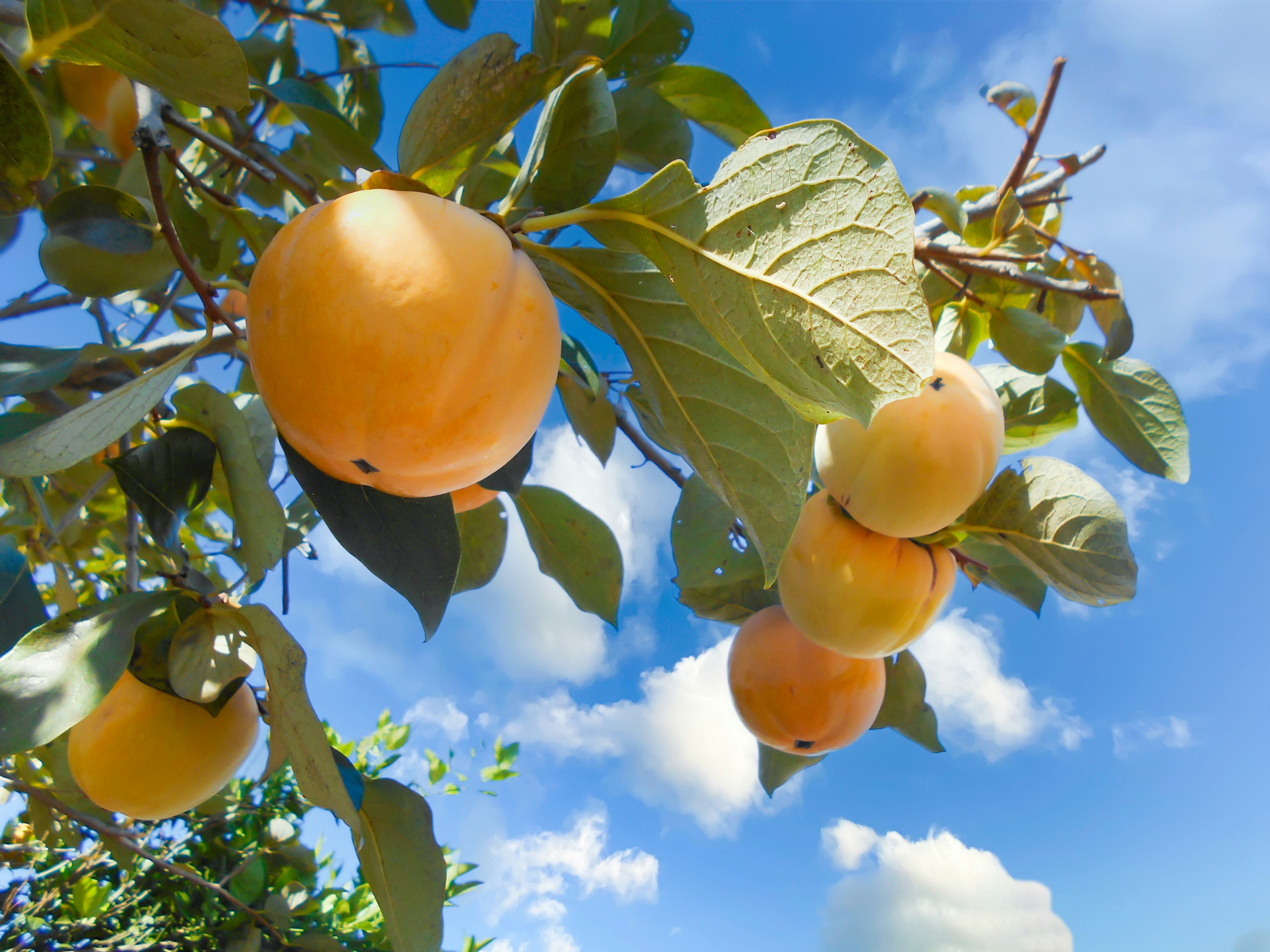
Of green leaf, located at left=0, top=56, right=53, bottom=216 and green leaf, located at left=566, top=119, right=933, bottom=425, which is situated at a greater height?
green leaf, located at left=0, top=56, right=53, bottom=216

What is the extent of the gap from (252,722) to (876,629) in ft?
3.74

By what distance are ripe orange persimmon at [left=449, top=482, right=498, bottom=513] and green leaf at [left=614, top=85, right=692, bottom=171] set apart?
0.61m

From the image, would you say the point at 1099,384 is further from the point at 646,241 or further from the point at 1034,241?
the point at 646,241

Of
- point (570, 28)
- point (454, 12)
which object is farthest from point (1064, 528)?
point (454, 12)

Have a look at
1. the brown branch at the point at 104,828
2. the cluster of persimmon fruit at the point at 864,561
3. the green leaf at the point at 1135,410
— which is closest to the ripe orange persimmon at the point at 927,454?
the cluster of persimmon fruit at the point at 864,561

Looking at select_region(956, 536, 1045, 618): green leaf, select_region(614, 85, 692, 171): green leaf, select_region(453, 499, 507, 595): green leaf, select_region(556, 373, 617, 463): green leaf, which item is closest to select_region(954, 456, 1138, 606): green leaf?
select_region(956, 536, 1045, 618): green leaf

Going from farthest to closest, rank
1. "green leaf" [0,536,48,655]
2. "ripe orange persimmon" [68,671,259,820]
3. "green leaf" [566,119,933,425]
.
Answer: "ripe orange persimmon" [68,671,259,820], "green leaf" [0,536,48,655], "green leaf" [566,119,933,425]

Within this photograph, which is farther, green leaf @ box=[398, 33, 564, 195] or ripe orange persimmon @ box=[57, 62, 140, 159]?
ripe orange persimmon @ box=[57, 62, 140, 159]

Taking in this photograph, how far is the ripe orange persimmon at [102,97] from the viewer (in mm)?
1956

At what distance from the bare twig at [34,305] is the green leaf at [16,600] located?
77 cm

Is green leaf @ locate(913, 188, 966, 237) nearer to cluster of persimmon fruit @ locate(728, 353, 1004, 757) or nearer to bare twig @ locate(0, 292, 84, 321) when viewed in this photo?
cluster of persimmon fruit @ locate(728, 353, 1004, 757)

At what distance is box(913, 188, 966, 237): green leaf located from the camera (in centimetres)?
150

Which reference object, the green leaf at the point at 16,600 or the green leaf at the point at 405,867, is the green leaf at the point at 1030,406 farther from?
the green leaf at the point at 16,600

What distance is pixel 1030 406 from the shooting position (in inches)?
66.9
